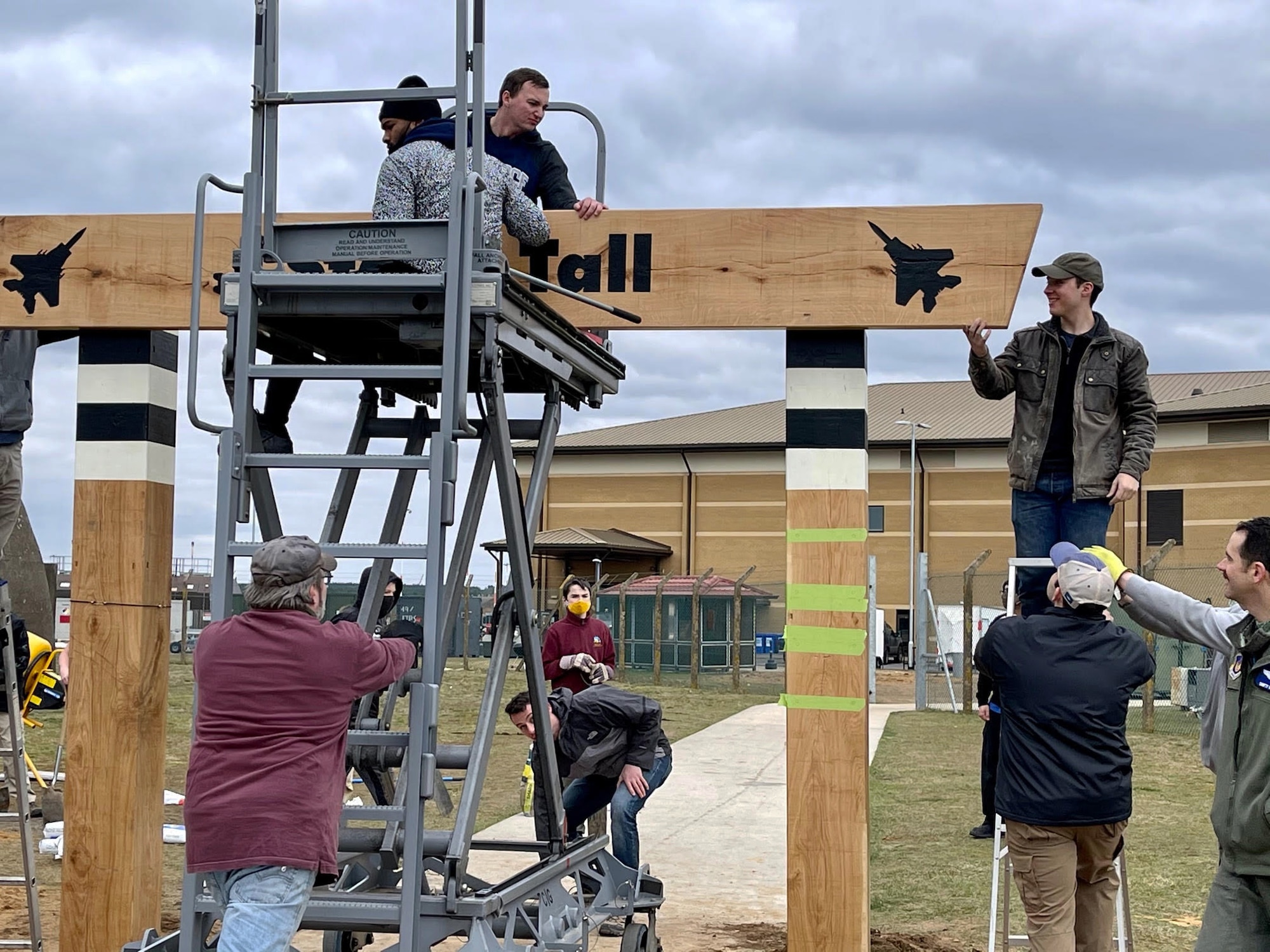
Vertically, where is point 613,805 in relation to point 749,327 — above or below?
below

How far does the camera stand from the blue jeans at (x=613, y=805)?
324 inches

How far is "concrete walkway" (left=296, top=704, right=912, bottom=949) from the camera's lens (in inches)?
361

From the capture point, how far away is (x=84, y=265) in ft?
24.0

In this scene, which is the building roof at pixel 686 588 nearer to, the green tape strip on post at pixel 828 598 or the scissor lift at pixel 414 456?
the green tape strip on post at pixel 828 598

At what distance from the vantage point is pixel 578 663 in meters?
9.85

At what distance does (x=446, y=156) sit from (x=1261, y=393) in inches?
1875

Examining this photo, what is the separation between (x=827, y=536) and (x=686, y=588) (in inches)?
1307

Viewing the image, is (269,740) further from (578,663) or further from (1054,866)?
(578,663)

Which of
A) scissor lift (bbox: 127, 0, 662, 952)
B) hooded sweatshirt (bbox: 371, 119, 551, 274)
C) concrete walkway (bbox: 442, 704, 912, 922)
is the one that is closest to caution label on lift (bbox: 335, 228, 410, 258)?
scissor lift (bbox: 127, 0, 662, 952)

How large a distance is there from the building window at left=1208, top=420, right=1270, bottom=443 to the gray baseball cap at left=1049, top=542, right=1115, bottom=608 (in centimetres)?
4581

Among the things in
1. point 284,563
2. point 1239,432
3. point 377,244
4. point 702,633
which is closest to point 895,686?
point 702,633

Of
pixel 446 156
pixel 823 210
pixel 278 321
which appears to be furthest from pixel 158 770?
pixel 823 210

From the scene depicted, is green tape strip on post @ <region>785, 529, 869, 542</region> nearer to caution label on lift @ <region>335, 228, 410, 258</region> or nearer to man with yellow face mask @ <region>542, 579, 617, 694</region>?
caution label on lift @ <region>335, 228, 410, 258</region>

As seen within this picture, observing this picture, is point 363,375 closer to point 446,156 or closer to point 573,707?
point 446,156
